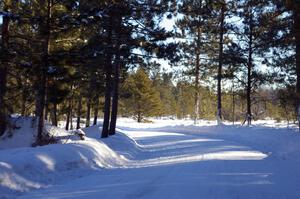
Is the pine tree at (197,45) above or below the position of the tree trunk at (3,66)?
above

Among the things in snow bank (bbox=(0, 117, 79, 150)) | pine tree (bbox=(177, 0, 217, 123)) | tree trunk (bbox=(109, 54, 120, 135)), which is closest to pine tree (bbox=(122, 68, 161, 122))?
pine tree (bbox=(177, 0, 217, 123))

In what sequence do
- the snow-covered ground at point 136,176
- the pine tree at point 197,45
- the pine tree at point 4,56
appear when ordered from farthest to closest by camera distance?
the pine tree at point 197,45 → the pine tree at point 4,56 → the snow-covered ground at point 136,176

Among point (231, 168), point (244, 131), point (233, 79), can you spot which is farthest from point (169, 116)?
point (231, 168)

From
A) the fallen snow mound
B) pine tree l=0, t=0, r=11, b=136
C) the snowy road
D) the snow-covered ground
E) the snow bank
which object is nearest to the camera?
the snowy road

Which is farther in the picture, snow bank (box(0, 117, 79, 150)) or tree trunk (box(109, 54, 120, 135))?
tree trunk (box(109, 54, 120, 135))

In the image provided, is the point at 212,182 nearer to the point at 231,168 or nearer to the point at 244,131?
the point at 231,168

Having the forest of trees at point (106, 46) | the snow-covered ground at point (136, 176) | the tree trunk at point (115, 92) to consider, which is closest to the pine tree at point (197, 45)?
the forest of trees at point (106, 46)

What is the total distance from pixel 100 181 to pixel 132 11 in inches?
481

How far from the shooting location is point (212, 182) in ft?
33.1

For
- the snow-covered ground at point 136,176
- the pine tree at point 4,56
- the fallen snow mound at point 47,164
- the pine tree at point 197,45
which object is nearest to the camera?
the snow-covered ground at point 136,176

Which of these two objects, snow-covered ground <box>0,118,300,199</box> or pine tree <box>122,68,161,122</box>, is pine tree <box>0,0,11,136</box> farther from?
pine tree <box>122,68,161,122</box>

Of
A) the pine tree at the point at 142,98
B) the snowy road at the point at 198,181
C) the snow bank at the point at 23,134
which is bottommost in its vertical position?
the snowy road at the point at 198,181

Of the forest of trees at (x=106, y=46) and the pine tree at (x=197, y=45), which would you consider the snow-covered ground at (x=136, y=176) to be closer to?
the forest of trees at (x=106, y=46)

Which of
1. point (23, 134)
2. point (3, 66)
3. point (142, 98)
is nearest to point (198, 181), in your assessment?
point (3, 66)
